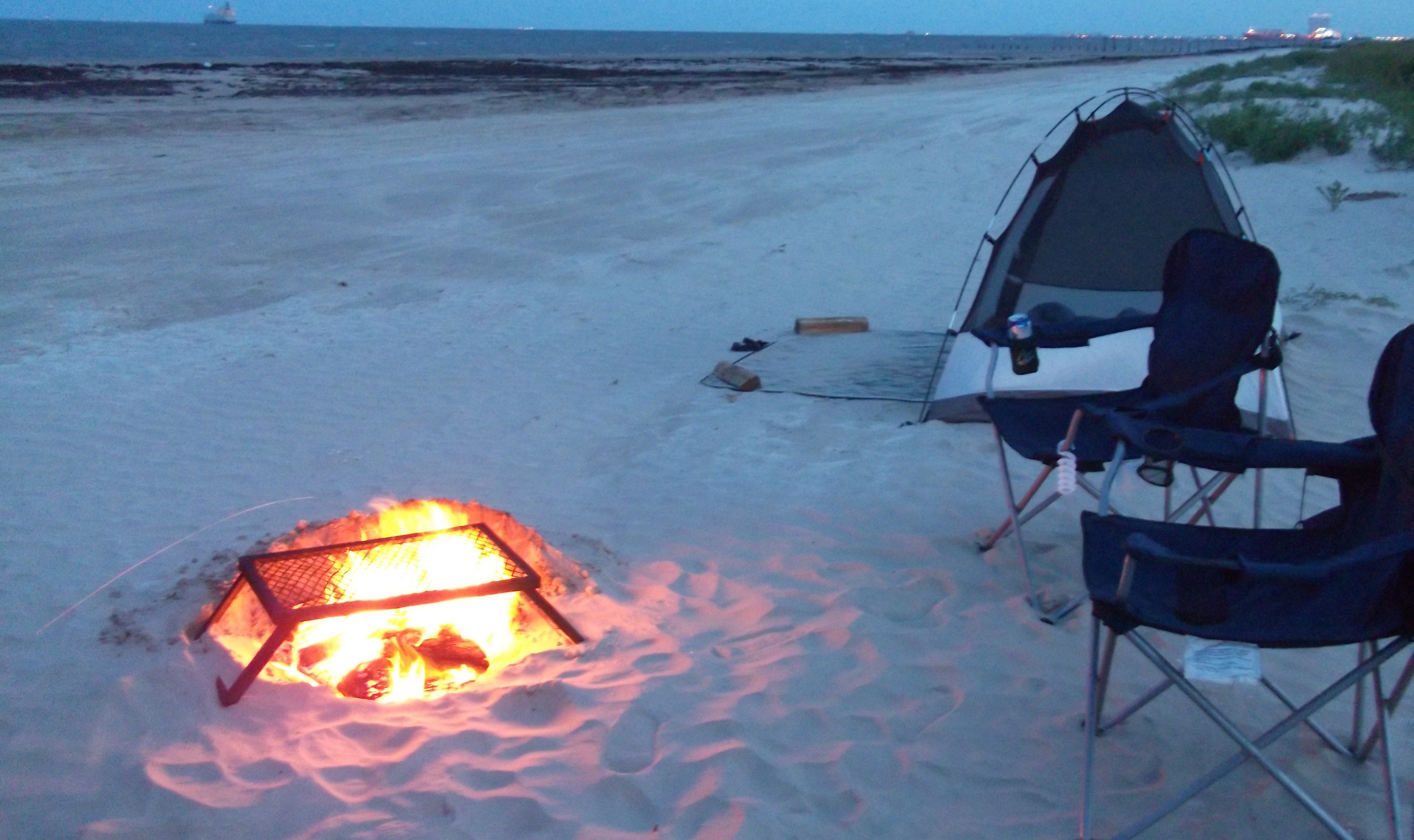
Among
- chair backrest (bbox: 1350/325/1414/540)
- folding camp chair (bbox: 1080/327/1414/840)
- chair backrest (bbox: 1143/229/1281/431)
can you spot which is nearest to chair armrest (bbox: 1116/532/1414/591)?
folding camp chair (bbox: 1080/327/1414/840)

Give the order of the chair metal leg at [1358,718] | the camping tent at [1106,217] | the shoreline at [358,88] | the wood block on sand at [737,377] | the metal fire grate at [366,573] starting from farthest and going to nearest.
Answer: the shoreline at [358,88]
the wood block on sand at [737,377]
the camping tent at [1106,217]
the metal fire grate at [366,573]
the chair metal leg at [1358,718]

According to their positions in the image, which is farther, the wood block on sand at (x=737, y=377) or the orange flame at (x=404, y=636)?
the wood block on sand at (x=737, y=377)

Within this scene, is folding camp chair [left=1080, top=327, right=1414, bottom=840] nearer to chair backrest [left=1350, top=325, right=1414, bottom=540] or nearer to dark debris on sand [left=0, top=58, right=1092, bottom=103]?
chair backrest [left=1350, top=325, right=1414, bottom=540]

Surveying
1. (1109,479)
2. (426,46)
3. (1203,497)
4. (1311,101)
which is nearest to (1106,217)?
(1203,497)

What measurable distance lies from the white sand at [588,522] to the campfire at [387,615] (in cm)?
15

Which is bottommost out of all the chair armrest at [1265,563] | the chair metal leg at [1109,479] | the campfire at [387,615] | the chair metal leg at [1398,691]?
the campfire at [387,615]

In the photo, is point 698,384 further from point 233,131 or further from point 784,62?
point 784,62

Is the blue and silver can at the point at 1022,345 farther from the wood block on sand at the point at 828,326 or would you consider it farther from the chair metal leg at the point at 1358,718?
the wood block on sand at the point at 828,326

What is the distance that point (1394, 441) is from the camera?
8.70 ft

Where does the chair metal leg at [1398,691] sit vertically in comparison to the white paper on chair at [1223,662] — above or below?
below

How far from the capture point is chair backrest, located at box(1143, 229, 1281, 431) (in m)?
3.63

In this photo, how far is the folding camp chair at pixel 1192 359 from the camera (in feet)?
11.4

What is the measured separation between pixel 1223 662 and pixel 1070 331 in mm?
1955

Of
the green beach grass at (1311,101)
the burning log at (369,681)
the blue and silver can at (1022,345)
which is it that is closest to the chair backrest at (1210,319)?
the blue and silver can at (1022,345)
